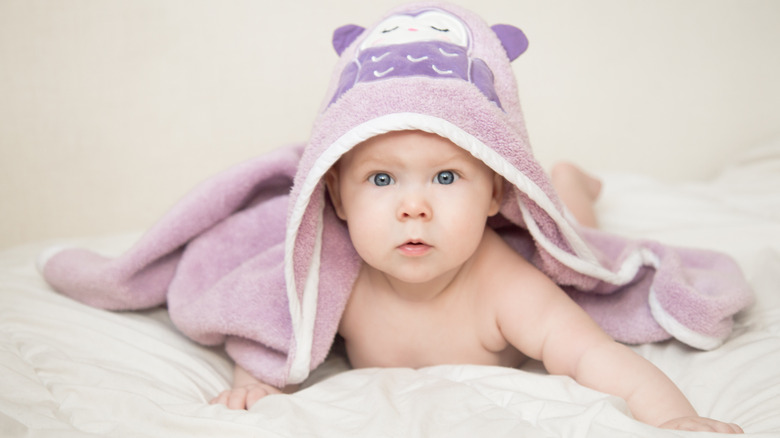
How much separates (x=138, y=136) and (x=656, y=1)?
161cm

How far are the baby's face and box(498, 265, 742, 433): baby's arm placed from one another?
15cm

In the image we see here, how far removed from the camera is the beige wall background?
1902 mm

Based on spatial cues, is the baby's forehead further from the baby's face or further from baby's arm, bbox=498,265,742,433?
baby's arm, bbox=498,265,742,433

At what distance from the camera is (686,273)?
1.13 m

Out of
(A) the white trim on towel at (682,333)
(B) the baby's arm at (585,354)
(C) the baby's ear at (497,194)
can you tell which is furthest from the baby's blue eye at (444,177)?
(A) the white trim on towel at (682,333)

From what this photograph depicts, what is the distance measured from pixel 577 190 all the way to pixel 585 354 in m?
0.66

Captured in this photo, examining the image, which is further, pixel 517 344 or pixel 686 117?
pixel 686 117

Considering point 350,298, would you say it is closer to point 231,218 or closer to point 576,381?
point 231,218

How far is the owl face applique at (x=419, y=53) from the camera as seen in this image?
939 mm

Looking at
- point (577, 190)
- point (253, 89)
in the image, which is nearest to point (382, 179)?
point (577, 190)

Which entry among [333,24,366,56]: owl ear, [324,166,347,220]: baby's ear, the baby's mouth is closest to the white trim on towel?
the baby's mouth

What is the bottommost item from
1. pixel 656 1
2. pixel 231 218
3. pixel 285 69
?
pixel 231 218

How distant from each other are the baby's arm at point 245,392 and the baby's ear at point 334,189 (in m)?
0.29

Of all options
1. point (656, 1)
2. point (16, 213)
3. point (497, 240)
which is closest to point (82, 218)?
point (16, 213)
